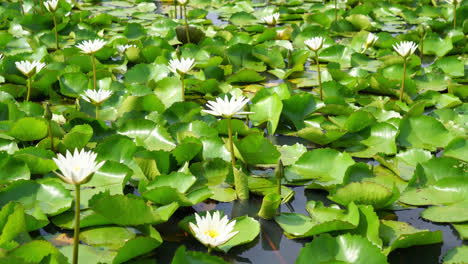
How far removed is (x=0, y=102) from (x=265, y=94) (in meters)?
1.46

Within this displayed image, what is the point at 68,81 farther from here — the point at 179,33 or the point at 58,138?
the point at 179,33

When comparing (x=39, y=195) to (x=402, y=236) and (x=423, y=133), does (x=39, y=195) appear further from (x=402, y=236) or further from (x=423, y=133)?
(x=423, y=133)

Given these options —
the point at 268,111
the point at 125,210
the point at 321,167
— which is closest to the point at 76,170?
the point at 125,210

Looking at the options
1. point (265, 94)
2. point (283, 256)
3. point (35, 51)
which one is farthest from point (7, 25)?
point (283, 256)

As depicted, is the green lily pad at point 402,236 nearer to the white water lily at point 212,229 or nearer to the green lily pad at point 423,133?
the white water lily at point 212,229

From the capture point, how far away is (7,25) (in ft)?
14.6

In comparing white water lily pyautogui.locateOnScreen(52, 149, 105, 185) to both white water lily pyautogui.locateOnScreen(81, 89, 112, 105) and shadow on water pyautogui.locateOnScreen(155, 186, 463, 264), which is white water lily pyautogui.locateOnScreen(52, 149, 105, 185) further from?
white water lily pyautogui.locateOnScreen(81, 89, 112, 105)

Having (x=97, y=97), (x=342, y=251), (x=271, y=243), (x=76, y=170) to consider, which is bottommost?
(x=271, y=243)

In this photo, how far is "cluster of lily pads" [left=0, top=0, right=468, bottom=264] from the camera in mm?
1606

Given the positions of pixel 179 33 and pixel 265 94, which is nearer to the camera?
pixel 265 94

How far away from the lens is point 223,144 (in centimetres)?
222

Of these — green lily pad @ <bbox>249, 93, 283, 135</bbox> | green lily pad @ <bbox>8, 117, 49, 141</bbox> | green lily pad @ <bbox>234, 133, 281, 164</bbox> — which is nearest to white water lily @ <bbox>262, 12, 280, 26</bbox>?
green lily pad @ <bbox>249, 93, 283, 135</bbox>

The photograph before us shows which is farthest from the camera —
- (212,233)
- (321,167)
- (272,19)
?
(272,19)

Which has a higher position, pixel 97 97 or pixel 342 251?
pixel 97 97
